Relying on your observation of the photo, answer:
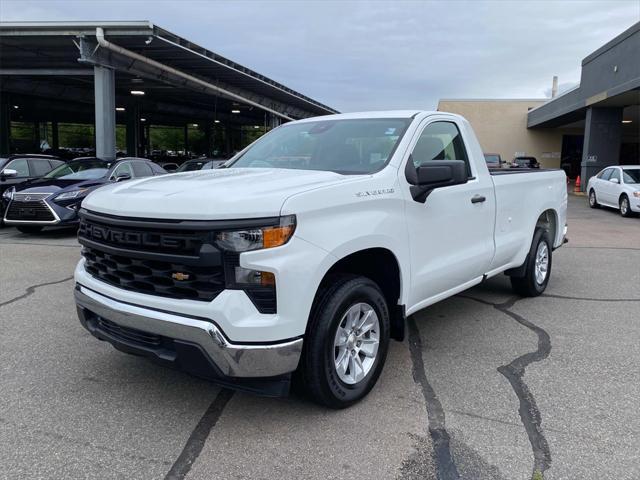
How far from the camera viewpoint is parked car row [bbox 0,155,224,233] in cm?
1062

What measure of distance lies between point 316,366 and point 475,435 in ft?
3.39

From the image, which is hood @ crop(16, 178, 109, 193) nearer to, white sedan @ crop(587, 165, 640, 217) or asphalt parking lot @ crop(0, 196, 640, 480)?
asphalt parking lot @ crop(0, 196, 640, 480)

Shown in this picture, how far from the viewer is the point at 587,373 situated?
13.5 ft

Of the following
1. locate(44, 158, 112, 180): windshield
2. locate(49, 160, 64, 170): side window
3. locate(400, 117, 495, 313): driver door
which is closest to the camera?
locate(400, 117, 495, 313): driver door

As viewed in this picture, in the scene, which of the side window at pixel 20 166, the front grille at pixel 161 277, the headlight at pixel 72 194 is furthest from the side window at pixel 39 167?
the front grille at pixel 161 277

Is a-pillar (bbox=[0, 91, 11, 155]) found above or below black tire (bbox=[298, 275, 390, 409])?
above

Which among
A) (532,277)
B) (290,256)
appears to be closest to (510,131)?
(532,277)

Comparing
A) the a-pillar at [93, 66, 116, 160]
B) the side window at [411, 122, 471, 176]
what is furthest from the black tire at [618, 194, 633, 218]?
the a-pillar at [93, 66, 116, 160]

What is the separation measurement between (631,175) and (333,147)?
15.9 m

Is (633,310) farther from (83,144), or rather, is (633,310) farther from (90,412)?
(83,144)

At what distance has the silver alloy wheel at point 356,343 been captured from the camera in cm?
340

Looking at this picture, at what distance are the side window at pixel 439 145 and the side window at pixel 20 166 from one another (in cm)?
1152

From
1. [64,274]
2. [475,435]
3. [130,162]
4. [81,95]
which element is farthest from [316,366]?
[81,95]

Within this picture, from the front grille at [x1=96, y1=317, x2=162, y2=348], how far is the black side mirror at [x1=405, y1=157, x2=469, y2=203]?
201cm
